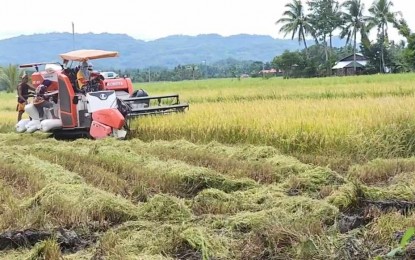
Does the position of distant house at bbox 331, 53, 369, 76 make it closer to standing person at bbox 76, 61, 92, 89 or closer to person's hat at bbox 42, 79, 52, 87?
person's hat at bbox 42, 79, 52, 87

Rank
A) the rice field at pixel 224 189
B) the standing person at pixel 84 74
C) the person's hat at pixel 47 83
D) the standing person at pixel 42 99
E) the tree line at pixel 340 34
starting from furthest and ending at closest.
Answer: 1. the tree line at pixel 340 34
2. the person's hat at pixel 47 83
3. the standing person at pixel 42 99
4. the standing person at pixel 84 74
5. the rice field at pixel 224 189

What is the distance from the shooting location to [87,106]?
9.95 meters

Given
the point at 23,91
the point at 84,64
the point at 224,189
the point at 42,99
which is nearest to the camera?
the point at 224,189

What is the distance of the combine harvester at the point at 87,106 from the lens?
9.52 m

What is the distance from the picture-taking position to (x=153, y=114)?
10.3 meters

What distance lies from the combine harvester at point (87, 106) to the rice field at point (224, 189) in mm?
517

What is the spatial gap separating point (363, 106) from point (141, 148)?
378 cm

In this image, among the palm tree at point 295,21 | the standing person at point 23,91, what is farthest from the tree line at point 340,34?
the standing person at point 23,91

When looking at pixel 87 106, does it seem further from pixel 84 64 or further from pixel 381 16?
pixel 381 16

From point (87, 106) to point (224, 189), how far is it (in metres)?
5.27

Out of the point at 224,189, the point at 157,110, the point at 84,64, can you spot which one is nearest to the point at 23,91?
the point at 84,64

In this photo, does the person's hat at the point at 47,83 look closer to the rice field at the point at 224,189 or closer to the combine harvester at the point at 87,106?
the combine harvester at the point at 87,106

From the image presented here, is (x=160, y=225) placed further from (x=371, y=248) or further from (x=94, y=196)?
(x=371, y=248)

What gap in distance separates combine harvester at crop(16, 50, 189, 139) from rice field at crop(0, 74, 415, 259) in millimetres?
517
